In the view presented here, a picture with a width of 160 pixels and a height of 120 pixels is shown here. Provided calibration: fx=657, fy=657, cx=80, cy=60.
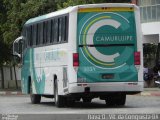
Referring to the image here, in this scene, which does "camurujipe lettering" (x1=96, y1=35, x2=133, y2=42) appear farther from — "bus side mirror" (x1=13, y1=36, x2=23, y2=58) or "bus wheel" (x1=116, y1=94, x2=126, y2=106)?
"bus side mirror" (x1=13, y1=36, x2=23, y2=58)

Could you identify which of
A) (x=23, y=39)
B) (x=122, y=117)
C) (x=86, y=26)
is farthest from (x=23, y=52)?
(x=122, y=117)

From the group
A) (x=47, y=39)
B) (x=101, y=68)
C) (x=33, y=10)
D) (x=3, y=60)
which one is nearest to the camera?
(x=101, y=68)

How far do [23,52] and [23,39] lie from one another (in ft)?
1.76

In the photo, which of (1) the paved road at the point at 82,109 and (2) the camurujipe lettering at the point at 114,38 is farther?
(2) the camurujipe lettering at the point at 114,38

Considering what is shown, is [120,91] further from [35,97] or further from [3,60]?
[3,60]

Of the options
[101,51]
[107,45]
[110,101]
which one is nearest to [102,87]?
[101,51]

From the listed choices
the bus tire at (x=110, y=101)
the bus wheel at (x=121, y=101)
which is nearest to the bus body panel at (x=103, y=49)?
the bus wheel at (x=121, y=101)

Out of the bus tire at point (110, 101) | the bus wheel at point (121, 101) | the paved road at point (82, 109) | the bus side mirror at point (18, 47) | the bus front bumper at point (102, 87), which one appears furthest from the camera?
the bus side mirror at point (18, 47)

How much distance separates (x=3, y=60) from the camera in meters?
51.5

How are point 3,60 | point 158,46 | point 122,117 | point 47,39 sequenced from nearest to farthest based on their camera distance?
point 122,117
point 47,39
point 158,46
point 3,60

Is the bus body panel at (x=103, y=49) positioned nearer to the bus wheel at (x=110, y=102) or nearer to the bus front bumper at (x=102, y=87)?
the bus front bumper at (x=102, y=87)

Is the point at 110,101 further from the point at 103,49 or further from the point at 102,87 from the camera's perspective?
the point at 103,49

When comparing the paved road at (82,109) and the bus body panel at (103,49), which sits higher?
the bus body panel at (103,49)

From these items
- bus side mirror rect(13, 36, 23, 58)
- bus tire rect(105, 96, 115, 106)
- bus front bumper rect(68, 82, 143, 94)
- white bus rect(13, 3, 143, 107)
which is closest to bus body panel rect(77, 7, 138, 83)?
white bus rect(13, 3, 143, 107)
